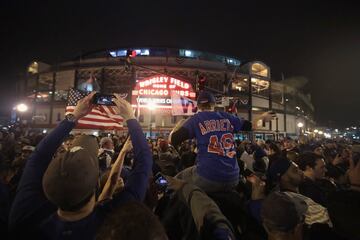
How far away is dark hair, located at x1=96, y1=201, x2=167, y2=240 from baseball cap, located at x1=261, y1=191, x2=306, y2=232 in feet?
3.73

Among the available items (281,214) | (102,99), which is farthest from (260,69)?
(281,214)

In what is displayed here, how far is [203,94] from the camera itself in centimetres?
382

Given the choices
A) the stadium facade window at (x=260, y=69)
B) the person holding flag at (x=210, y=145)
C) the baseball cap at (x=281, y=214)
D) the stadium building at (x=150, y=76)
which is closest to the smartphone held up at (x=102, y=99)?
the person holding flag at (x=210, y=145)

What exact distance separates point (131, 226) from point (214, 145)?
2211 mm

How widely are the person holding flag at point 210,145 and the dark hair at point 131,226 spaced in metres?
1.89

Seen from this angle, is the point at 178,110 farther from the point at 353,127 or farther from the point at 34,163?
the point at 353,127

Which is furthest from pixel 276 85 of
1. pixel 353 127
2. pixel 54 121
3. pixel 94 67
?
pixel 353 127

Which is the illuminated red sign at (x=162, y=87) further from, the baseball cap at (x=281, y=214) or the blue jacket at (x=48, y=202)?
the baseball cap at (x=281, y=214)

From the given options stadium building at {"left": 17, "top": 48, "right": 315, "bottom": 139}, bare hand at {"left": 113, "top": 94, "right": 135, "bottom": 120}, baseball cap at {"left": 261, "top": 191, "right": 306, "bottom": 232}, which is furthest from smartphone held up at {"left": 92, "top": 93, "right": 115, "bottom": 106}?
stadium building at {"left": 17, "top": 48, "right": 315, "bottom": 139}

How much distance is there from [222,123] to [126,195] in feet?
6.30

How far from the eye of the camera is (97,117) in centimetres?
1142

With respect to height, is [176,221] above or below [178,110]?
below

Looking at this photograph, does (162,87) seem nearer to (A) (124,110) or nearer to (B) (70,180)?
(A) (124,110)

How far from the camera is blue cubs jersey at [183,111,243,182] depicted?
10.7 feet
